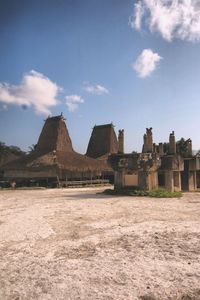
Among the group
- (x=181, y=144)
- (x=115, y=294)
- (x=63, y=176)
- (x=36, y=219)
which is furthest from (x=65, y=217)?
(x=181, y=144)

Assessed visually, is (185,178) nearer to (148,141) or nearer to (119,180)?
(148,141)

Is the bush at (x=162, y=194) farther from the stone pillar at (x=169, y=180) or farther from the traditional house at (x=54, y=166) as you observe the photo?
the traditional house at (x=54, y=166)

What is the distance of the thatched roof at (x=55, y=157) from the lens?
29.4 metres

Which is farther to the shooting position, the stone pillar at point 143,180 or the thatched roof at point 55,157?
the thatched roof at point 55,157

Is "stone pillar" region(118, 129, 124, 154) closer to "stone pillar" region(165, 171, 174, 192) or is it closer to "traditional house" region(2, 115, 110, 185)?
"stone pillar" region(165, 171, 174, 192)

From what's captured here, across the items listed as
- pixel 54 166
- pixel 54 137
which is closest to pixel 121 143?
pixel 54 166

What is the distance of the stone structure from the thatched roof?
32.2 ft

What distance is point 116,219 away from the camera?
10703 millimetres

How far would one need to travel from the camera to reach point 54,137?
36.6 metres

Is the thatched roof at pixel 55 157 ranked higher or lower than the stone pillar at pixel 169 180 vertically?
higher

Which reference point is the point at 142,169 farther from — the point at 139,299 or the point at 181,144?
the point at 181,144

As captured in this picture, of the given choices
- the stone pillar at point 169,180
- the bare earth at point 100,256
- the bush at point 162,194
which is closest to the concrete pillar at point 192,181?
the stone pillar at point 169,180

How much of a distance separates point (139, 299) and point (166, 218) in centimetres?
626

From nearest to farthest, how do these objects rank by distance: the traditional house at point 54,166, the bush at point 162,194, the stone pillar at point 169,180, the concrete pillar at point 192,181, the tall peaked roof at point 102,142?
the bush at point 162,194
the stone pillar at point 169,180
the concrete pillar at point 192,181
the traditional house at point 54,166
the tall peaked roof at point 102,142
